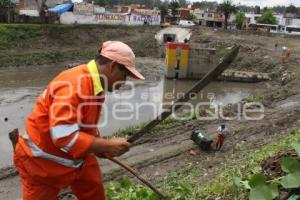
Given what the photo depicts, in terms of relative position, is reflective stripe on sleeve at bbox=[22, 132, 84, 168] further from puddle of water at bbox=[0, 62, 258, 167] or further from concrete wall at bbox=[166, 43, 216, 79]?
concrete wall at bbox=[166, 43, 216, 79]

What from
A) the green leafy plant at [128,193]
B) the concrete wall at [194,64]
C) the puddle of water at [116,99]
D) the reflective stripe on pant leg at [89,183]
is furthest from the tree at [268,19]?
the reflective stripe on pant leg at [89,183]

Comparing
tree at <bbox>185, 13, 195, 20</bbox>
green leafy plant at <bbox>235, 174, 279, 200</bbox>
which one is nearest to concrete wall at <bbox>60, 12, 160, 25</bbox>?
tree at <bbox>185, 13, 195, 20</bbox>

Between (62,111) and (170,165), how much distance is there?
→ 768cm

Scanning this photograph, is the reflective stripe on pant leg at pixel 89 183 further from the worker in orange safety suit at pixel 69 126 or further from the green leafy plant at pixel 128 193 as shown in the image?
the green leafy plant at pixel 128 193

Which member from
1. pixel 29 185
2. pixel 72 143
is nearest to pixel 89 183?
pixel 29 185

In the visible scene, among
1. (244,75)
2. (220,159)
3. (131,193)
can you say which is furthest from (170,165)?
(244,75)

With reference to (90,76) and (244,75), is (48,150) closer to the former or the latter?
(90,76)

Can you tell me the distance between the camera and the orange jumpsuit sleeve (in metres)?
3.48

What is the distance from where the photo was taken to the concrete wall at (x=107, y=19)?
1869 inches

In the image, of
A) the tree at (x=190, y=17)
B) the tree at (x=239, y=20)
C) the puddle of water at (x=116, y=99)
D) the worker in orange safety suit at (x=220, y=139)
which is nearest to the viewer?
the worker in orange safety suit at (x=220, y=139)

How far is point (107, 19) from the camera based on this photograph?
50.7m

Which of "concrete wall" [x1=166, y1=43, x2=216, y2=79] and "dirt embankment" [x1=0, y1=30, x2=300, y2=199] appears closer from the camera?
"dirt embankment" [x1=0, y1=30, x2=300, y2=199]

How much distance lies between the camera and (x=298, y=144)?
390 centimetres

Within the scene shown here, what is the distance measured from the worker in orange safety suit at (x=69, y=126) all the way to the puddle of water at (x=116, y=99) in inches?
336
